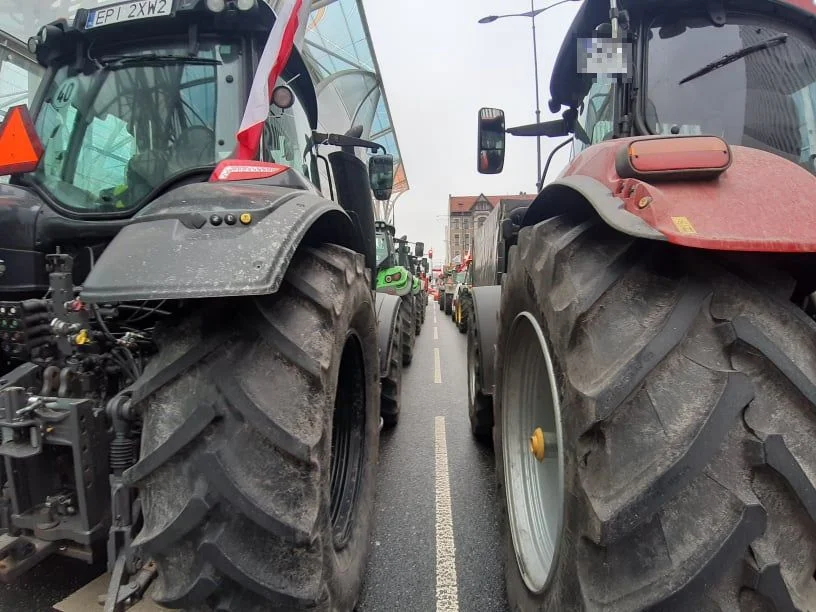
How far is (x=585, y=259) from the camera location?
1456mm

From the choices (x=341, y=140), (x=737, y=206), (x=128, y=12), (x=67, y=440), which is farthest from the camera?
(x=341, y=140)

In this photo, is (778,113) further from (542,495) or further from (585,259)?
(542,495)

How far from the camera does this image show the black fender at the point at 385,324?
4.07m

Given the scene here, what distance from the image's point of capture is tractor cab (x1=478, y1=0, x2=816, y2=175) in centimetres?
214

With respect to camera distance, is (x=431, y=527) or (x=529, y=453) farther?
(x=431, y=527)

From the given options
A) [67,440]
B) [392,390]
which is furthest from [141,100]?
[392,390]

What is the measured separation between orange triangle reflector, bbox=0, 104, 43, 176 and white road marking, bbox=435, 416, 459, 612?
2891 mm

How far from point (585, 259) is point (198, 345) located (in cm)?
120

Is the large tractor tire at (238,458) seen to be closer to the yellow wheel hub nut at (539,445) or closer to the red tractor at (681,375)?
the red tractor at (681,375)

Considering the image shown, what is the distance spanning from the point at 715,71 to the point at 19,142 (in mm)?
3177

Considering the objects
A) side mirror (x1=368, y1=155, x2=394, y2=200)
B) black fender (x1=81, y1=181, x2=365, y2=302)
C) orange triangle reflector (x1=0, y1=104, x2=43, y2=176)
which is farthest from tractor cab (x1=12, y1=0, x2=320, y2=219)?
side mirror (x1=368, y1=155, x2=394, y2=200)

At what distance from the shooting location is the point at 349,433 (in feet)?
8.50

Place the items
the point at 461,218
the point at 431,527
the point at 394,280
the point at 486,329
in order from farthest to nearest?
1. the point at 461,218
2. the point at 394,280
3. the point at 486,329
4. the point at 431,527

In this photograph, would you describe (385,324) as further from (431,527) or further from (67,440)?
(67,440)
